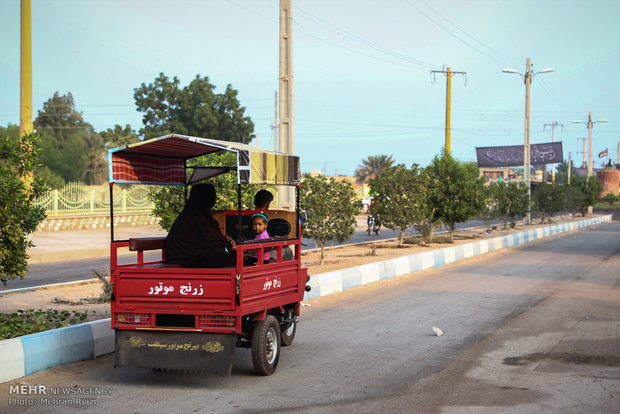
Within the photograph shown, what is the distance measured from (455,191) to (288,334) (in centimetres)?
2101

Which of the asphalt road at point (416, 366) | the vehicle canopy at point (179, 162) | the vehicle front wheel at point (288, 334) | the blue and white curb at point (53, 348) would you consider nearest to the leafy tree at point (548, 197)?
the asphalt road at point (416, 366)

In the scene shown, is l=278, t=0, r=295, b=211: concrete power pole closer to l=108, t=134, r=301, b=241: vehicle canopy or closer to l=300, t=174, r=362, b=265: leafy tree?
l=300, t=174, r=362, b=265: leafy tree

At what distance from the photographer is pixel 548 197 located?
50719mm

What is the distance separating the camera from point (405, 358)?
808 centimetres

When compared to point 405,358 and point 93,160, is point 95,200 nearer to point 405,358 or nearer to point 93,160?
point 93,160

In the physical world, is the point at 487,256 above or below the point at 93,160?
below

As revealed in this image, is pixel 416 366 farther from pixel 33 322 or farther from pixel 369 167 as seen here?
pixel 369 167

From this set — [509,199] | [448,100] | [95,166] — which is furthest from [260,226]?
[95,166]

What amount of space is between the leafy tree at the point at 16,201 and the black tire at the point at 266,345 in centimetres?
299

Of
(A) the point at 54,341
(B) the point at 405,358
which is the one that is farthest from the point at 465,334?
(A) the point at 54,341

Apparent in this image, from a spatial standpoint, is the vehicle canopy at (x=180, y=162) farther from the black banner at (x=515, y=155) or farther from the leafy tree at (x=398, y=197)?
the black banner at (x=515, y=155)

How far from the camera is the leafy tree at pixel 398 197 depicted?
80.4 ft

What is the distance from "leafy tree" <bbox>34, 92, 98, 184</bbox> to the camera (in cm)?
5244

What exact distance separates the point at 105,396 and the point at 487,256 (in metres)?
19.4
